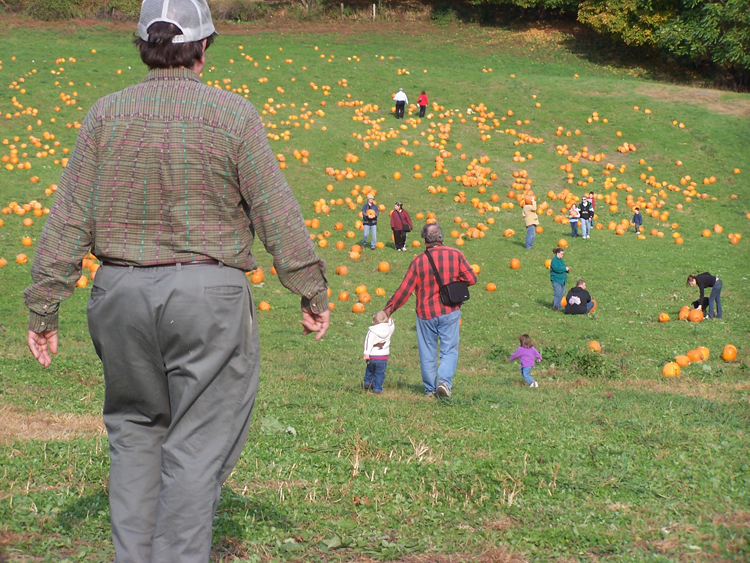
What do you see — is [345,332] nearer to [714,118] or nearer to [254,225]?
[254,225]

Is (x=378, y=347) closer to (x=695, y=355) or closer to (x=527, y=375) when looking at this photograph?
Result: (x=527, y=375)

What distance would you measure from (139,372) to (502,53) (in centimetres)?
4705

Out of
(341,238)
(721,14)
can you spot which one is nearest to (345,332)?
(341,238)

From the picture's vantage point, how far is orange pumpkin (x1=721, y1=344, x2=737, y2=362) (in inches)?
524

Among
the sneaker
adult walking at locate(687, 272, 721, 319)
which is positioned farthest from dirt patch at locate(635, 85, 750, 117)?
the sneaker

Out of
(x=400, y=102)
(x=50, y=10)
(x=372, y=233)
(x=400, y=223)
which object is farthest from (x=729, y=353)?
(x=50, y=10)

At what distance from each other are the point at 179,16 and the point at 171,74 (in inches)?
9.6

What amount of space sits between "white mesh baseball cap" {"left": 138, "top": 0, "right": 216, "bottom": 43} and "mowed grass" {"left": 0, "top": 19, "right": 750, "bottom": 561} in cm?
272

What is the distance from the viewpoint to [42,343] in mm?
3633

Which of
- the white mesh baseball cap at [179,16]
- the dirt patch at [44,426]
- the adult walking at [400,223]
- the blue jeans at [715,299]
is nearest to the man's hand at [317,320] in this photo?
the white mesh baseball cap at [179,16]

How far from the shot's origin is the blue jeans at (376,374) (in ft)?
31.7

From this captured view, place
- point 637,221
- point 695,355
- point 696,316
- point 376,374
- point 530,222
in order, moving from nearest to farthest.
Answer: point 376,374 → point 695,355 → point 696,316 → point 530,222 → point 637,221

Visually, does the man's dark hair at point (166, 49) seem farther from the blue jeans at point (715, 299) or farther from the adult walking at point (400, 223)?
the adult walking at point (400, 223)

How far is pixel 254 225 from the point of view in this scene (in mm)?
3455
